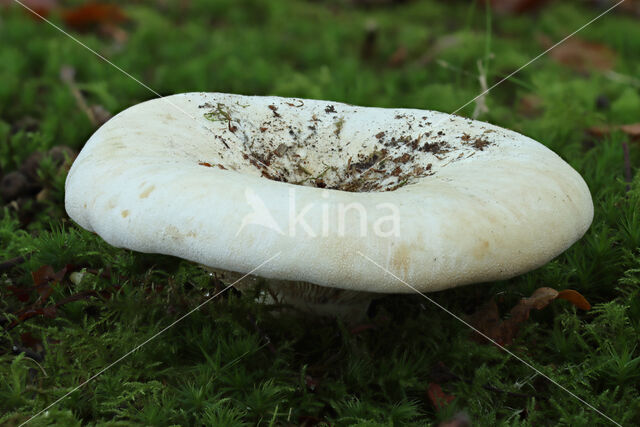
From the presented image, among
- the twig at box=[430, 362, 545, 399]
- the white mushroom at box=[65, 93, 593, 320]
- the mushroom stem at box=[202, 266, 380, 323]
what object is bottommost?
the twig at box=[430, 362, 545, 399]

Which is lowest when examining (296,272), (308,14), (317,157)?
(308,14)

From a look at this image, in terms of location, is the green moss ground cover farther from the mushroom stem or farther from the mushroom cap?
the mushroom cap

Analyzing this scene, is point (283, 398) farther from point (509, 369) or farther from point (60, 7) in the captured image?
point (60, 7)

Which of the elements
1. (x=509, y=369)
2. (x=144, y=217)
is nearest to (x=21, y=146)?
(x=144, y=217)

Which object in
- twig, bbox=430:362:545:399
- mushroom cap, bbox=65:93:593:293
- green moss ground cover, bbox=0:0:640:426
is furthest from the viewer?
twig, bbox=430:362:545:399

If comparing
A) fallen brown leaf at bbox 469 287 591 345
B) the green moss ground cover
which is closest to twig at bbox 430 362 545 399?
the green moss ground cover

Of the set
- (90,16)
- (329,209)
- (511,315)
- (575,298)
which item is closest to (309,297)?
(329,209)

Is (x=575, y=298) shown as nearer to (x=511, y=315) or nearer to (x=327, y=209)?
(x=511, y=315)
